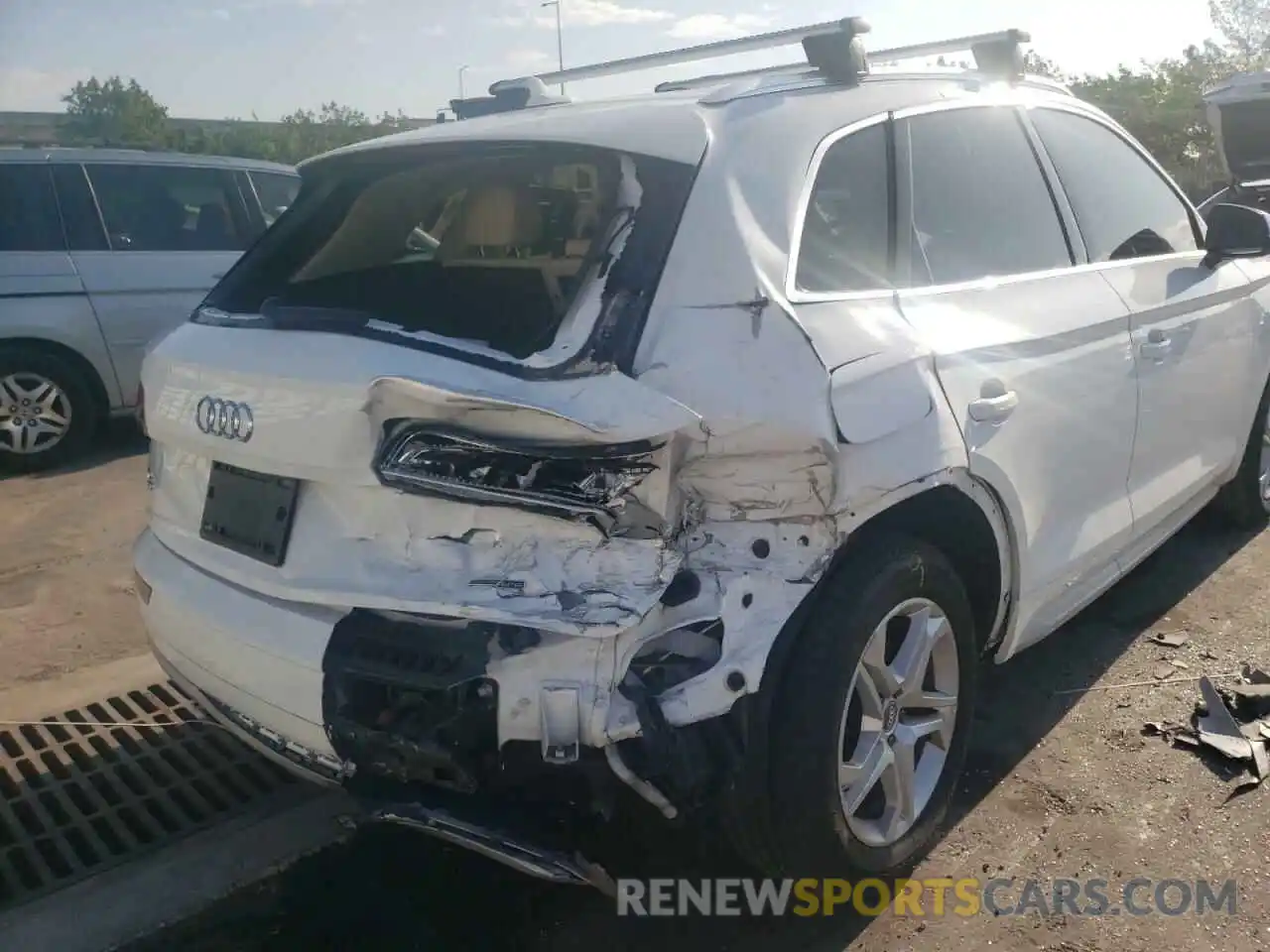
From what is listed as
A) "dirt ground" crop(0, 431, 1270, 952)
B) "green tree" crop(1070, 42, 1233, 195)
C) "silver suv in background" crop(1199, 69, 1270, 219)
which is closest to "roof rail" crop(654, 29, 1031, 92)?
"dirt ground" crop(0, 431, 1270, 952)

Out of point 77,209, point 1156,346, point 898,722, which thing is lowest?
point 898,722

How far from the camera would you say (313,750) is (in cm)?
227

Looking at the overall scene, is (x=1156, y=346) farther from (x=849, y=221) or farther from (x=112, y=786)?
(x=112, y=786)

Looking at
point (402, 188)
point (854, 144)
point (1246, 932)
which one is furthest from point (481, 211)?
point (1246, 932)

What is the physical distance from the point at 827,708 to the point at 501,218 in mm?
1479

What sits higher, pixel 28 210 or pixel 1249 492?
pixel 28 210

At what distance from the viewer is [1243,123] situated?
37.1ft

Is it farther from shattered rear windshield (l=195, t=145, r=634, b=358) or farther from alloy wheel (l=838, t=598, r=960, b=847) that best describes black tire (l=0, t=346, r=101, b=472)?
alloy wheel (l=838, t=598, r=960, b=847)

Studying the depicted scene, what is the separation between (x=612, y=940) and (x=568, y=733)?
82 centimetres

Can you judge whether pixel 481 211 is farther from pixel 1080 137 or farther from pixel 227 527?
pixel 1080 137

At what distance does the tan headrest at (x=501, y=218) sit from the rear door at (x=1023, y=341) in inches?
36.6

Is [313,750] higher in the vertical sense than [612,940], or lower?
higher

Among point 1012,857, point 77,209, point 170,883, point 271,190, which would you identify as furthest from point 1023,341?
point 271,190

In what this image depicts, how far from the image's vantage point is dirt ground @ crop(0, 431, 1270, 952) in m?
2.56
